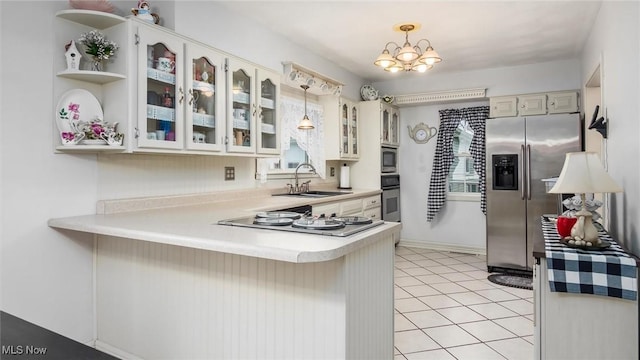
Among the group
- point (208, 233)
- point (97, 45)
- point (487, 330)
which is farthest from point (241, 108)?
point (487, 330)

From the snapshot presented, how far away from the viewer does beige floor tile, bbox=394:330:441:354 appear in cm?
248

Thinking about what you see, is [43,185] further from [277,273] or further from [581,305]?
[581,305]

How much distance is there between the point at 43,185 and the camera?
2.07 meters

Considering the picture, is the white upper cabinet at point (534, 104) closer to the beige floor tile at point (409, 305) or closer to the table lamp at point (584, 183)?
the beige floor tile at point (409, 305)

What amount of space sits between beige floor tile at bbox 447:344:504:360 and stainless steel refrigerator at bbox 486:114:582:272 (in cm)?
192

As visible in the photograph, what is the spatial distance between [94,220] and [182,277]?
563 millimetres

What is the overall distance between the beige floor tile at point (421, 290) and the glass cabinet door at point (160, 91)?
8.03 feet

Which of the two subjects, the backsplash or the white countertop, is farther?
the backsplash

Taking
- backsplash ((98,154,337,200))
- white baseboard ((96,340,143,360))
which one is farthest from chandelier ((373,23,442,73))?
white baseboard ((96,340,143,360))

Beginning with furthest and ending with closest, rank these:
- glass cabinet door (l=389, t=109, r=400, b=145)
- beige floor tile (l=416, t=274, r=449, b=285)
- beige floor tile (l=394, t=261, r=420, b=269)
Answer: glass cabinet door (l=389, t=109, r=400, b=145), beige floor tile (l=394, t=261, r=420, b=269), beige floor tile (l=416, t=274, r=449, b=285)

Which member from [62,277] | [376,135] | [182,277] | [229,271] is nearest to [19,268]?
[62,277]

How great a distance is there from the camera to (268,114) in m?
3.24

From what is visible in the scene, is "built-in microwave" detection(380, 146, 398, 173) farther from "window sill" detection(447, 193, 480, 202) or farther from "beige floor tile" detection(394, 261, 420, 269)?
"beige floor tile" detection(394, 261, 420, 269)

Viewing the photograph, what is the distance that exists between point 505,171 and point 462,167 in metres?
1.10
